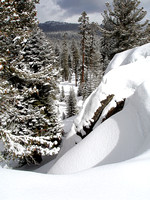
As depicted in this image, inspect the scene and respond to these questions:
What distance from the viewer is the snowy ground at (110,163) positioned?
1.43 metres

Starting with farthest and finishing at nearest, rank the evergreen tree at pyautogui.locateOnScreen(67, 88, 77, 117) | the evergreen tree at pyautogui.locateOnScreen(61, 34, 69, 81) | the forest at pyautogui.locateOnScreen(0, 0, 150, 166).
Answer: the evergreen tree at pyautogui.locateOnScreen(61, 34, 69, 81) → the evergreen tree at pyautogui.locateOnScreen(67, 88, 77, 117) → the forest at pyautogui.locateOnScreen(0, 0, 150, 166)

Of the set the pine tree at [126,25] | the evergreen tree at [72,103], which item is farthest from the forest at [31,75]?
the evergreen tree at [72,103]

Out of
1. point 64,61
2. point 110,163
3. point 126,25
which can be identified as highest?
point 64,61

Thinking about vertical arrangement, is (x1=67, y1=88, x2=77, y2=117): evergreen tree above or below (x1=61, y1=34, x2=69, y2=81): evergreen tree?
below

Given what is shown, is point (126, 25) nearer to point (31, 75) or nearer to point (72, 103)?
point (31, 75)

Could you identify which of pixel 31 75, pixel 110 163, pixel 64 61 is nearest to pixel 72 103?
pixel 31 75

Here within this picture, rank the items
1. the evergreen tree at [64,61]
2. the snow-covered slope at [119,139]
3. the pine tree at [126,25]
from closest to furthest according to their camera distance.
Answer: the snow-covered slope at [119,139] < the pine tree at [126,25] < the evergreen tree at [64,61]

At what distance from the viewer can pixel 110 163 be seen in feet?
9.60

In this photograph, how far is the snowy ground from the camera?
1429 millimetres

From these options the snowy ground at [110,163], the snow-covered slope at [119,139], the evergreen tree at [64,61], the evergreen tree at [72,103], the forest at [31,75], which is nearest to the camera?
the snowy ground at [110,163]

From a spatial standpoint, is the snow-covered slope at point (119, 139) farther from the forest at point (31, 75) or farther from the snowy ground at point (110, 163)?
the forest at point (31, 75)

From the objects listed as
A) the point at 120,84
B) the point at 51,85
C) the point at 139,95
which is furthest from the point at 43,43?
the point at 139,95

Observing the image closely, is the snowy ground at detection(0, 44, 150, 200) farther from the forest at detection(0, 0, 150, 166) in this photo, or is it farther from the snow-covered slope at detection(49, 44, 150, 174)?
the forest at detection(0, 0, 150, 166)

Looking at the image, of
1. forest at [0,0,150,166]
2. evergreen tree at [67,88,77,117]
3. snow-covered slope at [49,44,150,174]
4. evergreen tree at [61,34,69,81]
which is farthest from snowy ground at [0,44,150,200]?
evergreen tree at [61,34,69,81]
